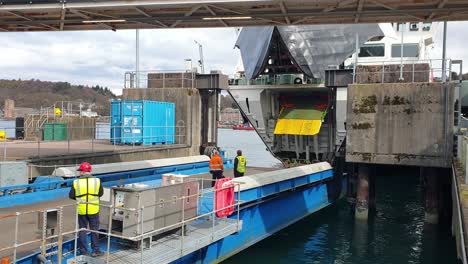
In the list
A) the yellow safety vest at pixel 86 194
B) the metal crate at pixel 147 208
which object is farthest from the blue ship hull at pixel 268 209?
the yellow safety vest at pixel 86 194

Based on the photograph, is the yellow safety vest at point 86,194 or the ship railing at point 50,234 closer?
the ship railing at point 50,234

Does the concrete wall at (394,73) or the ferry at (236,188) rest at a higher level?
the concrete wall at (394,73)

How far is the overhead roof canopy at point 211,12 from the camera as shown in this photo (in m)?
10.1

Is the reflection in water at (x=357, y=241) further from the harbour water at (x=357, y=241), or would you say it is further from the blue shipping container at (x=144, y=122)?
the blue shipping container at (x=144, y=122)

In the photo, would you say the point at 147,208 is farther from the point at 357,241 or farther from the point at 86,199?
the point at 357,241

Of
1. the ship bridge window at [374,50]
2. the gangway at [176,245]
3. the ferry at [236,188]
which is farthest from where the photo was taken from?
the ship bridge window at [374,50]

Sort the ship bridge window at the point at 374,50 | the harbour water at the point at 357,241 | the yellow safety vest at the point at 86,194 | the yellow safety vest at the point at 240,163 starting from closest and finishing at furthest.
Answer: the yellow safety vest at the point at 86,194 < the harbour water at the point at 357,241 < the yellow safety vest at the point at 240,163 < the ship bridge window at the point at 374,50

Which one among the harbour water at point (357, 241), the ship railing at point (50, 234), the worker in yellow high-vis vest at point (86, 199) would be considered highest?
the worker in yellow high-vis vest at point (86, 199)

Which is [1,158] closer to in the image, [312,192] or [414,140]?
[312,192]

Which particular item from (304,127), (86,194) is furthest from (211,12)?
(304,127)

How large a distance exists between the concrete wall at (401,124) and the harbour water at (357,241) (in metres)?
2.72

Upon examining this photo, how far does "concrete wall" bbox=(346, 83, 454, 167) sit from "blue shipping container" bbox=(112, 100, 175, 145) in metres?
9.76

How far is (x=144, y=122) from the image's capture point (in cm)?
2283

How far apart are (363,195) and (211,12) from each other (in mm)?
11984
